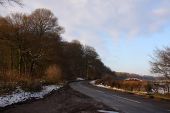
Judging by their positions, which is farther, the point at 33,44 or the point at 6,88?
the point at 33,44

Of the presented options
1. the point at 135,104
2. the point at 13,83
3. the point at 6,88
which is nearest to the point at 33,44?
the point at 13,83

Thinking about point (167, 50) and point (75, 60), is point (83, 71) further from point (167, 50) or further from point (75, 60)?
point (167, 50)

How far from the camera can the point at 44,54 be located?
72750mm

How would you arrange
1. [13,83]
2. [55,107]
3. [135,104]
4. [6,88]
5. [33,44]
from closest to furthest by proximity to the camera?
[55,107], [135,104], [6,88], [13,83], [33,44]

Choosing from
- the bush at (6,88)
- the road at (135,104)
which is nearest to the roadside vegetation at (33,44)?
the bush at (6,88)

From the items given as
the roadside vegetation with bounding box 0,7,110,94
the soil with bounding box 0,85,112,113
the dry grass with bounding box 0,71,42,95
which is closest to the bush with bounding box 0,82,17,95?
the dry grass with bounding box 0,71,42,95

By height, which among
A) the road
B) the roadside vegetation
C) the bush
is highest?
the roadside vegetation

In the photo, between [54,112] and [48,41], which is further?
[48,41]

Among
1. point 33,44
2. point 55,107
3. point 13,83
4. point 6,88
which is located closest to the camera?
point 55,107

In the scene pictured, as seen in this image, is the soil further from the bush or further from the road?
the bush

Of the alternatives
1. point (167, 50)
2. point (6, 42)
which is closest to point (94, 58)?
point (6, 42)

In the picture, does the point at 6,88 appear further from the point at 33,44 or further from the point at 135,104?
the point at 33,44

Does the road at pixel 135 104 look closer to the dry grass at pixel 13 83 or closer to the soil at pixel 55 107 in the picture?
the soil at pixel 55 107

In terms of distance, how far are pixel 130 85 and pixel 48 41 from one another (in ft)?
92.9
